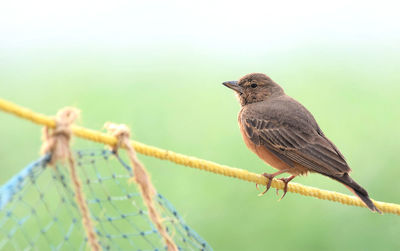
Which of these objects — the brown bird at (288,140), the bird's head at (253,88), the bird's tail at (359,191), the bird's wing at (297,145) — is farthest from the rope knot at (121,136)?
the bird's head at (253,88)

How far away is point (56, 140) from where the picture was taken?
226 centimetres

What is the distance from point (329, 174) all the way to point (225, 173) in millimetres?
1343

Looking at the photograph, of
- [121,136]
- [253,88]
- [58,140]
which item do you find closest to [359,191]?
[253,88]

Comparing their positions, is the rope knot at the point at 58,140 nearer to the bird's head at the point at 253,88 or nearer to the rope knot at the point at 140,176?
the rope knot at the point at 140,176

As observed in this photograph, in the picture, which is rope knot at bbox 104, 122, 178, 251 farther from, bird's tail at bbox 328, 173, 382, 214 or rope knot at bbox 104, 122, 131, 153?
bird's tail at bbox 328, 173, 382, 214

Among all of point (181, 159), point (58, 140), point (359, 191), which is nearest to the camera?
point (58, 140)

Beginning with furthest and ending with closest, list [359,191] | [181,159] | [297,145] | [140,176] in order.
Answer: [297,145] < [359,191] < [181,159] < [140,176]

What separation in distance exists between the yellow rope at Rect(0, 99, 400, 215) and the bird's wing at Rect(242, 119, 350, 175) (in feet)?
1.32

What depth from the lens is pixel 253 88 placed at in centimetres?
521

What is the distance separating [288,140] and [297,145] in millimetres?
93

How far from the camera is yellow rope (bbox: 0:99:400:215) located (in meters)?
2.15

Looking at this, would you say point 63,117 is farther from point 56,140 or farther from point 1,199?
point 1,199

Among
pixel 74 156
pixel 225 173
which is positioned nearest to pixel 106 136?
pixel 74 156

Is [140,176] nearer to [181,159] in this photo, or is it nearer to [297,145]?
[181,159]
